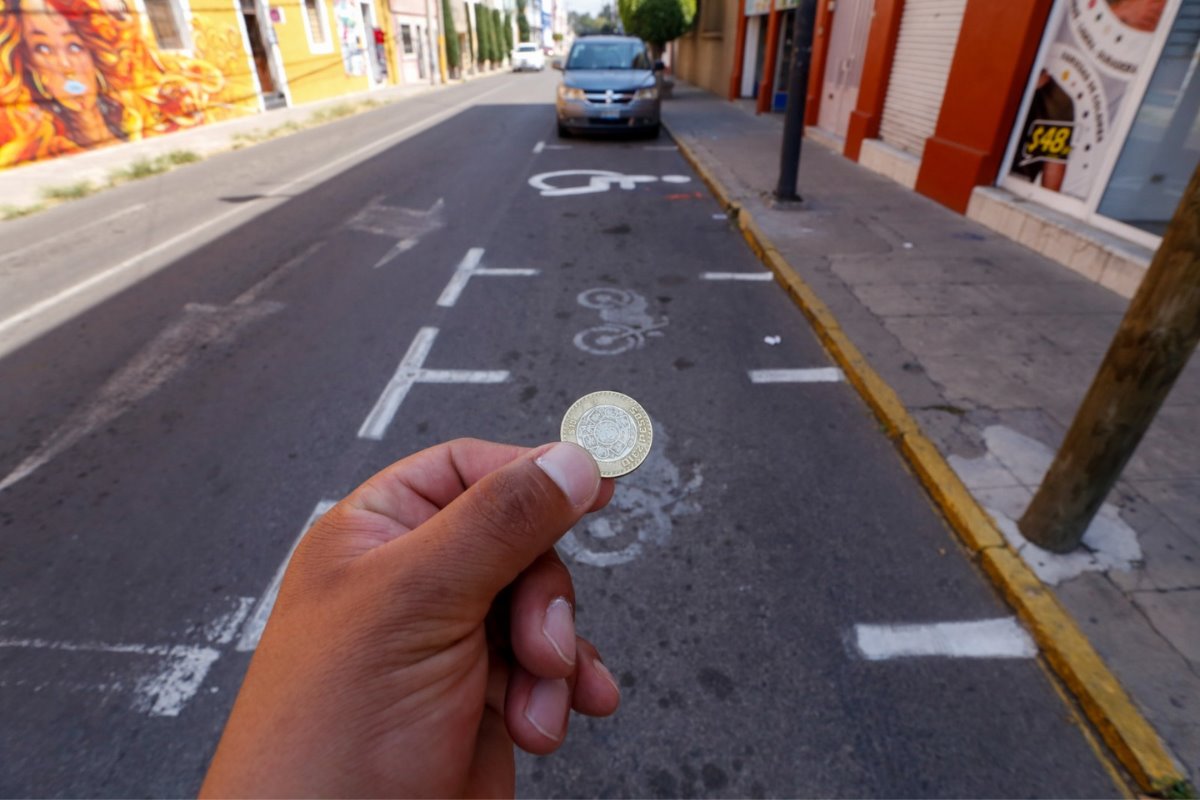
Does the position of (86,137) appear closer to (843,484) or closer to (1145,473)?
(843,484)

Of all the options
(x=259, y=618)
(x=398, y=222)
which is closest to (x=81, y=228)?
(x=398, y=222)

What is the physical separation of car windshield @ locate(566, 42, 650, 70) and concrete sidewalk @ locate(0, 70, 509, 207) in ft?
Answer: 27.6

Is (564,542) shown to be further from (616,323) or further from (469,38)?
(469,38)

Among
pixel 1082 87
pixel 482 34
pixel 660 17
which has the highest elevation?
pixel 482 34

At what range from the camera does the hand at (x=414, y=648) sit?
1028 millimetres

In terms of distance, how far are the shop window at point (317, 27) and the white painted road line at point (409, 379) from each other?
25176 millimetres

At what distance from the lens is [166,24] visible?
54.5ft

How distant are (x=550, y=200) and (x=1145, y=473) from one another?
307 inches

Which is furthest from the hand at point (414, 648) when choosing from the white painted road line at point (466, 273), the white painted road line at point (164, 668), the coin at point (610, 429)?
the white painted road line at point (466, 273)

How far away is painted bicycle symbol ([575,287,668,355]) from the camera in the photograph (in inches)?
191

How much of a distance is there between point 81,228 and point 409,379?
7267 millimetres

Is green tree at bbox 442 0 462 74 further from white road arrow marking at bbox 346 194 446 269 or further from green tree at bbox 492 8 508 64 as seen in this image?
white road arrow marking at bbox 346 194 446 269

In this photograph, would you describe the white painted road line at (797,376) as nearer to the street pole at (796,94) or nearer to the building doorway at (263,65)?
the street pole at (796,94)

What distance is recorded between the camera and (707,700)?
2.26 metres
